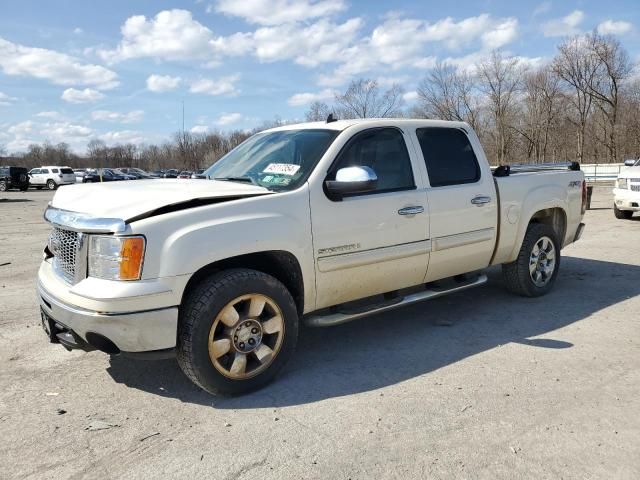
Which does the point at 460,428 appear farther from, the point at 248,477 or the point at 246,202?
the point at 246,202

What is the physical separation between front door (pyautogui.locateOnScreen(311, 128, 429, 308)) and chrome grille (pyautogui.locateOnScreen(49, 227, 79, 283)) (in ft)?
5.33

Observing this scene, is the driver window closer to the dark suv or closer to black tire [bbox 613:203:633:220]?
black tire [bbox 613:203:633:220]

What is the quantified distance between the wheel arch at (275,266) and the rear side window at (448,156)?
157 cm

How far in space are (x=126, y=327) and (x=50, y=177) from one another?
46170 millimetres

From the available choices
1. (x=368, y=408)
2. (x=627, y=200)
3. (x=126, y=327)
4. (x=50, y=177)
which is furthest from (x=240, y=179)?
(x=50, y=177)

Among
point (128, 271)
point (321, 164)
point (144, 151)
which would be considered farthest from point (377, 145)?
point (144, 151)

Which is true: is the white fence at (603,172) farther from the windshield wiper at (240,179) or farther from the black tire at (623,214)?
the windshield wiper at (240,179)

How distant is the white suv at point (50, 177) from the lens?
43.6 meters

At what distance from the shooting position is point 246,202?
353cm

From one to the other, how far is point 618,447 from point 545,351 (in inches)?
56.7

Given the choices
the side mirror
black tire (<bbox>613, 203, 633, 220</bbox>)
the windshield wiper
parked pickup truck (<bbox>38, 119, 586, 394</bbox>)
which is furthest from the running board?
black tire (<bbox>613, 203, 633, 220</bbox>)

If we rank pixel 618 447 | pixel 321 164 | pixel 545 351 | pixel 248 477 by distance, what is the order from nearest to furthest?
pixel 248 477 < pixel 618 447 < pixel 321 164 < pixel 545 351

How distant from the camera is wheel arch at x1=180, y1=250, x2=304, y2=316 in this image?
3570 mm

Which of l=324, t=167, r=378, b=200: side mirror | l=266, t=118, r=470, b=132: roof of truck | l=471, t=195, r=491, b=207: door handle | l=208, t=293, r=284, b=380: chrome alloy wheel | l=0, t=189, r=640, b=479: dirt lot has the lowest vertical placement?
l=0, t=189, r=640, b=479: dirt lot
